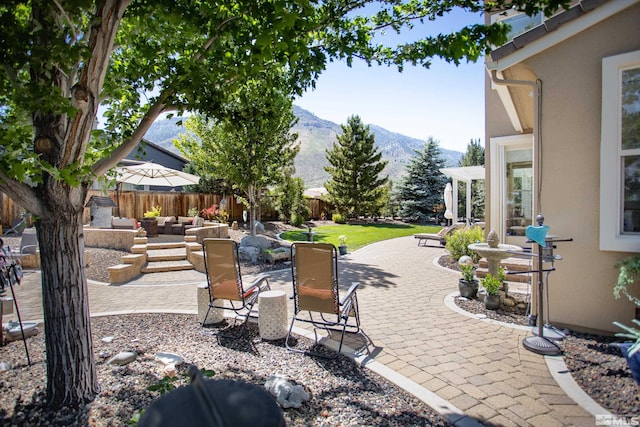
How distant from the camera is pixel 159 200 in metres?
20.5

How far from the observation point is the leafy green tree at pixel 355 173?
28.5 metres

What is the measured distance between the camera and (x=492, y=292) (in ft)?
19.2

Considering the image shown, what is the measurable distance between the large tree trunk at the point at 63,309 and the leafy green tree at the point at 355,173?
83.9 feet

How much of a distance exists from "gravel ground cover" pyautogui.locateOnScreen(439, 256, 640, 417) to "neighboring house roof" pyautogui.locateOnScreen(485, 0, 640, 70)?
3756 mm

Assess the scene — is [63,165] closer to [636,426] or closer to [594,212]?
[636,426]

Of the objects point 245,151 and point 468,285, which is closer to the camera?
point 468,285

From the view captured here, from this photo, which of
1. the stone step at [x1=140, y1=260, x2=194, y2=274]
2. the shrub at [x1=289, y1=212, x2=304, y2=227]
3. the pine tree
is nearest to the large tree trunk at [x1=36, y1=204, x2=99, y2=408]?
the stone step at [x1=140, y1=260, x2=194, y2=274]

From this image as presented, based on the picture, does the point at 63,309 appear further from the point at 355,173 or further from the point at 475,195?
the point at 475,195

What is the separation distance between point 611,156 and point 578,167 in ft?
1.22

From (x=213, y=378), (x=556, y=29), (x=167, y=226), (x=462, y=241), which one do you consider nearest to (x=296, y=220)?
(x=167, y=226)

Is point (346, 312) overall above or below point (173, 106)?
below

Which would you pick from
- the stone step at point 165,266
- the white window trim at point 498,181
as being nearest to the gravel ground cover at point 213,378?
the stone step at point 165,266

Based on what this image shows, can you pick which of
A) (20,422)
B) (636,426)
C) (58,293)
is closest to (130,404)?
(20,422)

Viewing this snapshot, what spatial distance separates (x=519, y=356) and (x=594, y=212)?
6.85ft
